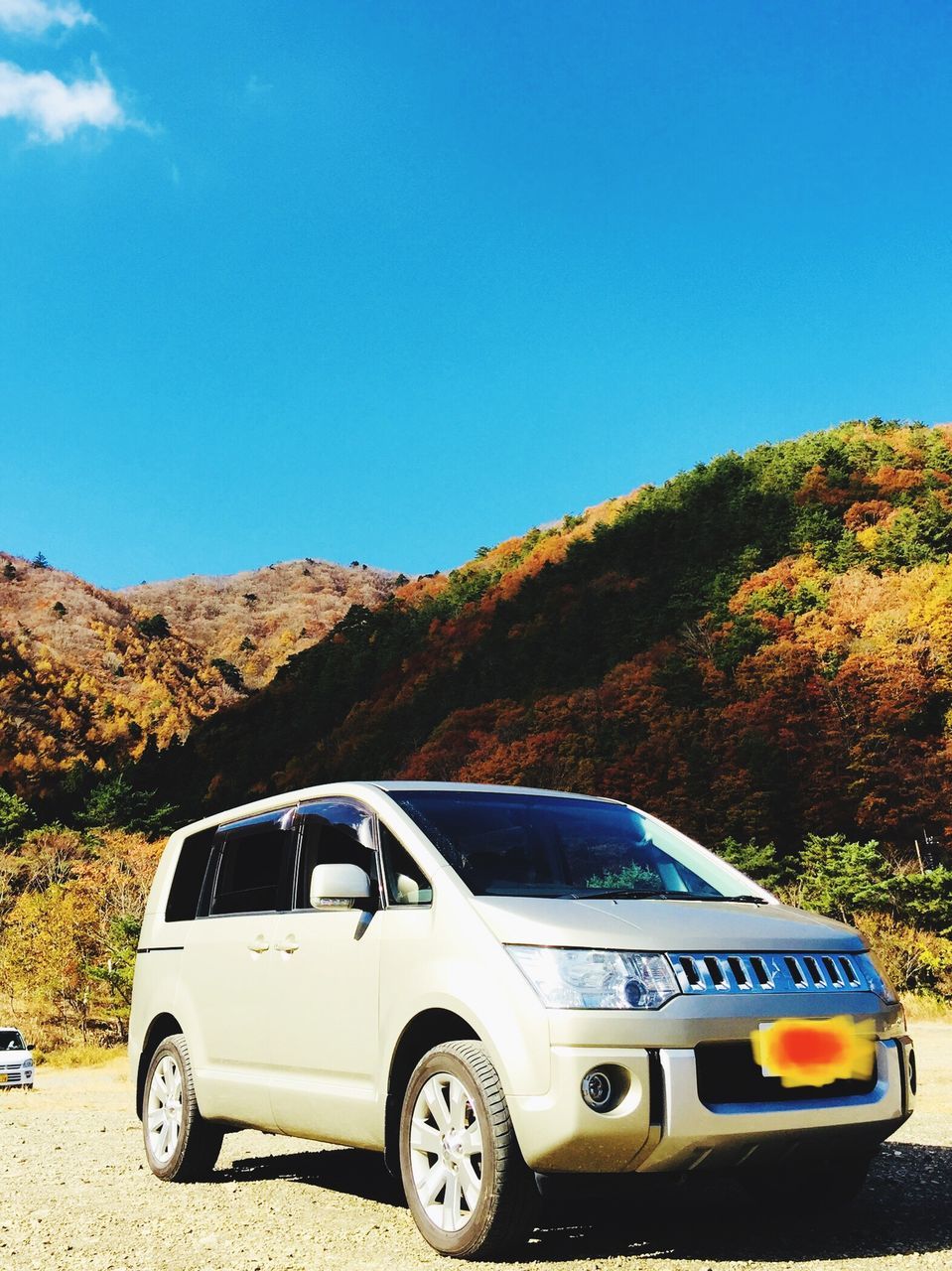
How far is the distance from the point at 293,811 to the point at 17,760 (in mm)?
75091

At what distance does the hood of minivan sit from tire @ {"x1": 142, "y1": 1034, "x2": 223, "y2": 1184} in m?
2.75

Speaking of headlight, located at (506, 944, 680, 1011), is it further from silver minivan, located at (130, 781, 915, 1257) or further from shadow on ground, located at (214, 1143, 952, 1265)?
shadow on ground, located at (214, 1143, 952, 1265)

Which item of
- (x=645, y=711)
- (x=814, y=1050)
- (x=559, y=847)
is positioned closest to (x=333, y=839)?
(x=559, y=847)

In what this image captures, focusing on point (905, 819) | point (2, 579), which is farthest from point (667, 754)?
point (2, 579)

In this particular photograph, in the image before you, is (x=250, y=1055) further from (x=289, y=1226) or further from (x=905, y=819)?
(x=905, y=819)

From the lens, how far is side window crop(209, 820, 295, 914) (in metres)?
5.61

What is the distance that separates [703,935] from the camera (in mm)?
4012

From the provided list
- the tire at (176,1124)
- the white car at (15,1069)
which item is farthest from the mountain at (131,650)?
the tire at (176,1124)

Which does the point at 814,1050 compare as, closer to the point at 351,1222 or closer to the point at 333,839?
the point at 351,1222

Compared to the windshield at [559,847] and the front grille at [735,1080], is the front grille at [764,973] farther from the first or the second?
the windshield at [559,847]

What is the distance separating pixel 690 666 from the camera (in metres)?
48.8

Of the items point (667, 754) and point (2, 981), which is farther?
point (667, 754)

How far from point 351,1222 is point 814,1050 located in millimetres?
2249

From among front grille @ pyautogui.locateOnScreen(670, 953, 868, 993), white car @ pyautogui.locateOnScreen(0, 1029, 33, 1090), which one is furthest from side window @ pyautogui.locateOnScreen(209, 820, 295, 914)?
white car @ pyautogui.locateOnScreen(0, 1029, 33, 1090)
